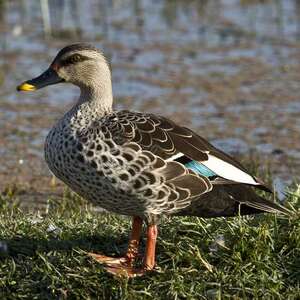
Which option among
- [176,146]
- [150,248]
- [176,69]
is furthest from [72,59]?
[176,69]

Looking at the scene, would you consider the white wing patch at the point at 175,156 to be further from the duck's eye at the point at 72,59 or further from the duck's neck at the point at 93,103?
the duck's eye at the point at 72,59

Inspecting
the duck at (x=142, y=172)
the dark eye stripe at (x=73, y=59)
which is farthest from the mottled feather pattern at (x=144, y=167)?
the dark eye stripe at (x=73, y=59)

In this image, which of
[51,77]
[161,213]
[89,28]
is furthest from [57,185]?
[89,28]

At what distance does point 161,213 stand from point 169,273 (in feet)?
1.03

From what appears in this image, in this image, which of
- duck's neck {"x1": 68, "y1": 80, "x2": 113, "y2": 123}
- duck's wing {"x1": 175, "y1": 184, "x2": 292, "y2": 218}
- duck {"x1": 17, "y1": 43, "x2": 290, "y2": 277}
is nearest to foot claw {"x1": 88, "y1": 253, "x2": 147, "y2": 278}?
duck {"x1": 17, "y1": 43, "x2": 290, "y2": 277}

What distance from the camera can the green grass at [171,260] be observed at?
4.66 m

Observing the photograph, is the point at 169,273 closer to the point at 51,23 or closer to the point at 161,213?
the point at 161,213

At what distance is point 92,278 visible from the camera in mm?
4766

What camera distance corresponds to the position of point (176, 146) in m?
4.88

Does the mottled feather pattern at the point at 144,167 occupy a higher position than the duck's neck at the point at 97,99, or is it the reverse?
the duck's neck at the point at 97,99

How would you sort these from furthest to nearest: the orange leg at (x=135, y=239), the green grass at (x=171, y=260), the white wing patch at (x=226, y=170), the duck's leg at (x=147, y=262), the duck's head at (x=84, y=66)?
the duck's head at (x=84, y=66)
the orange leg at (x=135, y=239)
the white wing patch at (x=226, y=170)
the duck's leg at (x=147, y=262)
the green grass at (x=171, y=260)

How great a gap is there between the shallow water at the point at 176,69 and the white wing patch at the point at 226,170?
2.70m

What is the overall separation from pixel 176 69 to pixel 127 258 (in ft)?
18.9

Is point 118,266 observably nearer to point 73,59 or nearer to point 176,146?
point 176,146
